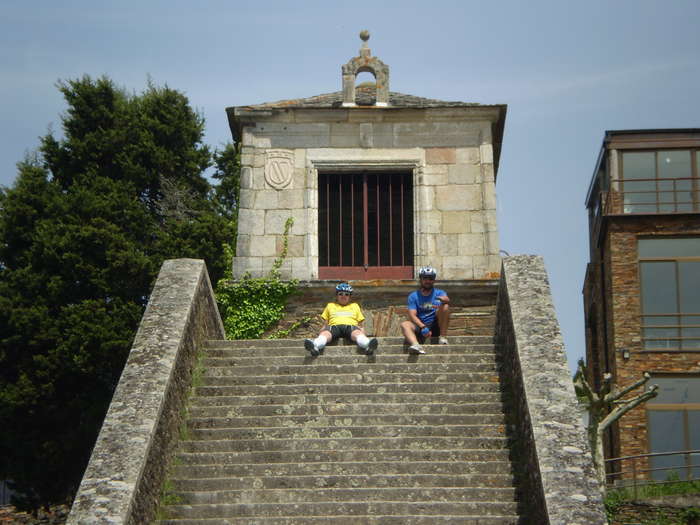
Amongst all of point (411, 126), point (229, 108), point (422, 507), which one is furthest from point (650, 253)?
point (422, 507)

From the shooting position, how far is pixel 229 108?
1823 centimetres

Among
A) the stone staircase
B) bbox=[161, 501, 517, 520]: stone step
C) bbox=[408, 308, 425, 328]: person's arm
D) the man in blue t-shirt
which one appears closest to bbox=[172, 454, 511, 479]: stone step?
the stone staircase

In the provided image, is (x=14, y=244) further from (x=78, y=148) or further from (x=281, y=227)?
(x=281, y=227)

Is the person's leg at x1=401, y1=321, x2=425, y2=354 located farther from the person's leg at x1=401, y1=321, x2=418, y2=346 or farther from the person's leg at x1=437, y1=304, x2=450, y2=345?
the person's leg at x1=437, y1=304, x2=450, y2=345

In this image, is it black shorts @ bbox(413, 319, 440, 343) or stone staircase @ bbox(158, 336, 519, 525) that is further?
black shorts @ bbox(413, 319, 440, 343)

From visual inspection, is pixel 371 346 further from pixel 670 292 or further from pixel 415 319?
pixel 670 292

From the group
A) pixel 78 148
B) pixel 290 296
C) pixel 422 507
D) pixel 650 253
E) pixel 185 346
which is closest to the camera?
pixel 422 507

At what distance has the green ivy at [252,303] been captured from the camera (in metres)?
17.2

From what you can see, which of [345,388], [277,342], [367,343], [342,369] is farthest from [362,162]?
[345,388]

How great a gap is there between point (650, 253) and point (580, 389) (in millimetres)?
5764

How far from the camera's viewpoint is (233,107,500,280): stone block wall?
1762 centimetres

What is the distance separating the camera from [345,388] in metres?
12.1

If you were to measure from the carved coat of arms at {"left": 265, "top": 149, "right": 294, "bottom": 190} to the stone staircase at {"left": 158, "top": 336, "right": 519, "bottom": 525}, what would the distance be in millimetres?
5188

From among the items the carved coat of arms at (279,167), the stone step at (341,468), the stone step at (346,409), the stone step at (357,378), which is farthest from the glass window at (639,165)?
the stone step at (341,468)
